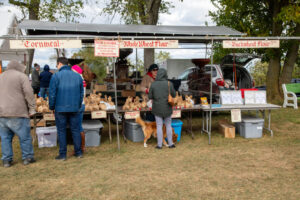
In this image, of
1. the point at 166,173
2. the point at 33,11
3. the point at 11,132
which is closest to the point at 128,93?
the point at 11,132

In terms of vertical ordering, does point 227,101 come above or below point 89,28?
below

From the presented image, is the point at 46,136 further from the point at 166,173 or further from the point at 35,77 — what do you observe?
the point at 35,77

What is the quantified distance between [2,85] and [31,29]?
3084 millimetres

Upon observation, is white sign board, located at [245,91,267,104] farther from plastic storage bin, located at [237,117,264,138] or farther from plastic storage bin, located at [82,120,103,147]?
plastic storage bin, located at [82,120,103,147]

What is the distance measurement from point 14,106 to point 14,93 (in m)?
0.21

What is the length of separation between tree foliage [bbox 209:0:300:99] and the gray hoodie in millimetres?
8840

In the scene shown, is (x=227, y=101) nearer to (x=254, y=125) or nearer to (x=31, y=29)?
(x=254, y=125)

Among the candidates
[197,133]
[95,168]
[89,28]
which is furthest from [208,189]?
[89,28]

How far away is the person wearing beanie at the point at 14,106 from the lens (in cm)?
434

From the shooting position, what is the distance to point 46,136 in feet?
18.9

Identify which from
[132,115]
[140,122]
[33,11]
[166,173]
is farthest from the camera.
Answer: [33,11]

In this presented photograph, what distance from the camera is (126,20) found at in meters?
13.5

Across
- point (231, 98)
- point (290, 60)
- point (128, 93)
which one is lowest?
point (231, 98)

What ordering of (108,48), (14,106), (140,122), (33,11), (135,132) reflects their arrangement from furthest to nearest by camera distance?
(33,11) → (135,132) → (140,122) → (108,48) → (14,106)
